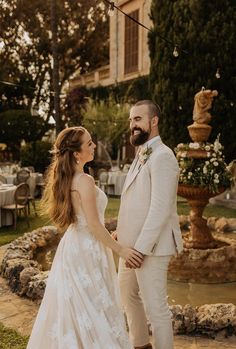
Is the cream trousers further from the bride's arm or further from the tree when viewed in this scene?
the tree

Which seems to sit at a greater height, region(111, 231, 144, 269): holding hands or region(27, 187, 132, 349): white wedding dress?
region(111, 231, 144, 269): holding hands

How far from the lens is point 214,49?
1045cm

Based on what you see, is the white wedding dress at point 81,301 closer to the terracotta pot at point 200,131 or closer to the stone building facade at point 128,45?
the terracotta pot at point 200,131

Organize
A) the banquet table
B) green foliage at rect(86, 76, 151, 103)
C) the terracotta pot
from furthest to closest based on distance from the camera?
green foliage at rect(86, 76, 151, 103) < the banquet table < the terracotta pot

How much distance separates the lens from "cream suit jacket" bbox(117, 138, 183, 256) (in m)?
2.74

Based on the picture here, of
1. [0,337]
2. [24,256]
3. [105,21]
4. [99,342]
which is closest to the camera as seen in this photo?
[99,342]

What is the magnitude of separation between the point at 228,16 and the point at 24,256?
25.2 feet

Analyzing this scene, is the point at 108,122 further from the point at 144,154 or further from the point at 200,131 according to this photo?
the point at 144,154

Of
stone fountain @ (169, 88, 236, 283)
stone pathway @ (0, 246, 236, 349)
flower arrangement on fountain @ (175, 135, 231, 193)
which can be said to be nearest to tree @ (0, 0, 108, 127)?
stone fountain @ (169, 88, 236, 283)

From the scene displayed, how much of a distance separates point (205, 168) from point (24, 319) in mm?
2901

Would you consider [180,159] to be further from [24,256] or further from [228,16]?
[228,16]

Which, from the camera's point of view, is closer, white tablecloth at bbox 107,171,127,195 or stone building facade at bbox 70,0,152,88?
white tablecloth at bbox 107,171,127,195

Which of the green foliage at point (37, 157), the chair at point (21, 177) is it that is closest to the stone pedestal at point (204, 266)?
the chair at point (21, 177)

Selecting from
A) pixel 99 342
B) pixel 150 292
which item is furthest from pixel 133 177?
pixel 99 342
